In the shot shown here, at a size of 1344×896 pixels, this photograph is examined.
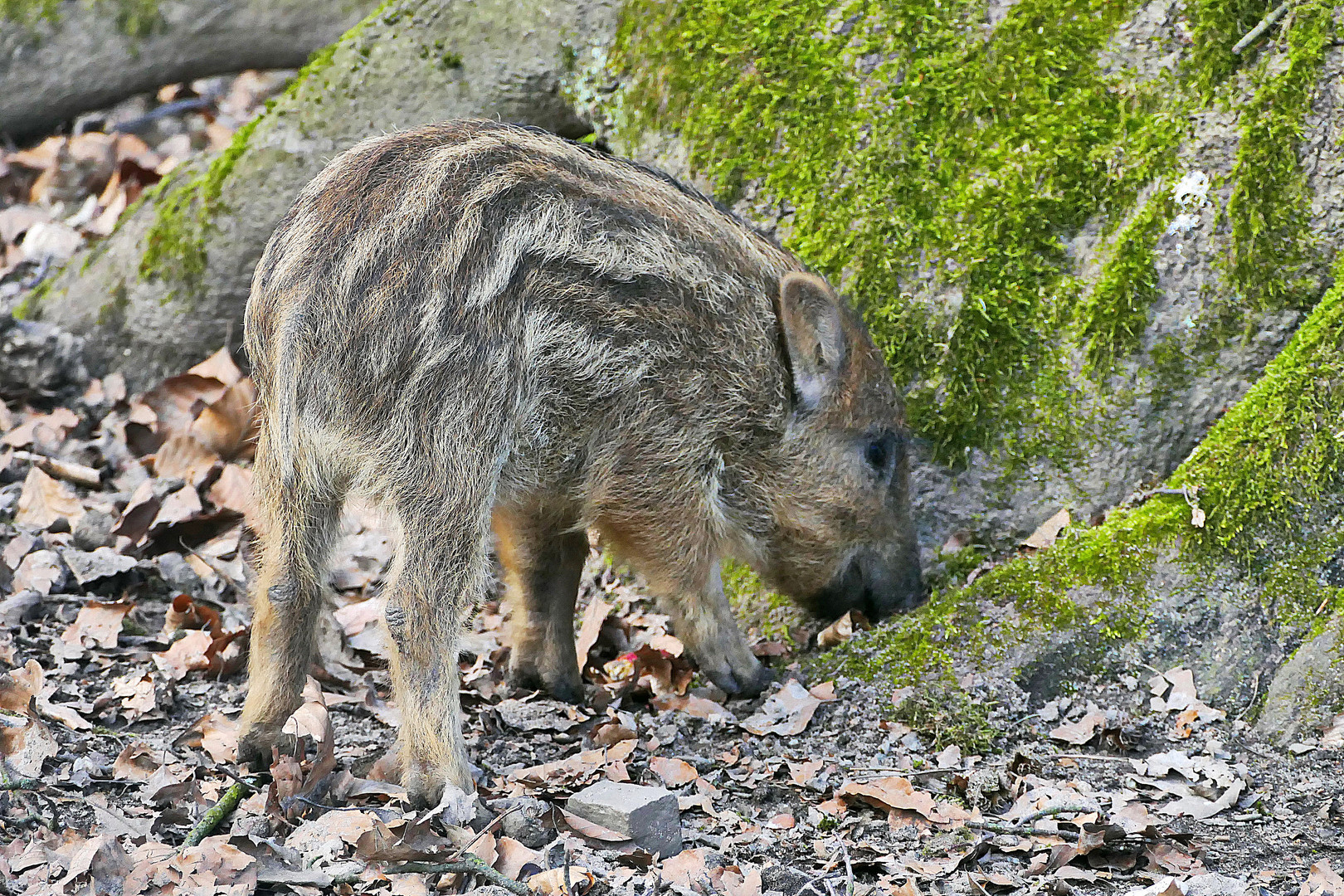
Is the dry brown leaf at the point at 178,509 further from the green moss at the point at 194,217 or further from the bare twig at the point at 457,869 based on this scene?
the bare twig at the point at 457,869

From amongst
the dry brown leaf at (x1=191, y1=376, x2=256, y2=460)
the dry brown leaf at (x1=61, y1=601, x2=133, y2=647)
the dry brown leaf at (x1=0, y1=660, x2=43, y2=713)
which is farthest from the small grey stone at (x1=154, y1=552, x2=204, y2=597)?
the dry brown leaf at (x1=0, y1=660, x2=43, y2=713)

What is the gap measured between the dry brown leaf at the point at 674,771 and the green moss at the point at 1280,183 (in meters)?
2.68

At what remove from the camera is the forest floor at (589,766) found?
135 inches

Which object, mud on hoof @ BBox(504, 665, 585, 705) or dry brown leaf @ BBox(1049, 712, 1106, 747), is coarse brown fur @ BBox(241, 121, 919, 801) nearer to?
mud on hoof @ BBox(504, 665, 585, 705)

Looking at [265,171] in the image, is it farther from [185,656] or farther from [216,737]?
[216,737]

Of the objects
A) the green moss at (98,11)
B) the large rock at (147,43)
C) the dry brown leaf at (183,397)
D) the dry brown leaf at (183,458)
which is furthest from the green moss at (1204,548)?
the green moss at (98,11)

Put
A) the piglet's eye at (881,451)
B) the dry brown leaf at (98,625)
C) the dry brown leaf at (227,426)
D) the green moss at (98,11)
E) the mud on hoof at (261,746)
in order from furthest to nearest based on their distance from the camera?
the green moss at (98,11) → the dry brown leaf at (227,426) → the piglet's eye at (881,451) → the dry brown leaf at (98,625) → the mud on hoof at (261,746)

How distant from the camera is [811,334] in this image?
4.86 metres

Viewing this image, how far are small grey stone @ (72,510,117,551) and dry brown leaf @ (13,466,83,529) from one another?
0.38ft

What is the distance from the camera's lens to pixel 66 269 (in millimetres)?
7203

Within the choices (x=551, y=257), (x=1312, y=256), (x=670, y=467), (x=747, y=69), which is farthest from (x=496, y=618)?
(x=1312, y=256)

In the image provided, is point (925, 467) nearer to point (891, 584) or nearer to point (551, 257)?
point (891, 584)

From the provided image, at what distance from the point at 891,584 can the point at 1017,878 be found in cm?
180

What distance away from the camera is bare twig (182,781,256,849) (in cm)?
349
